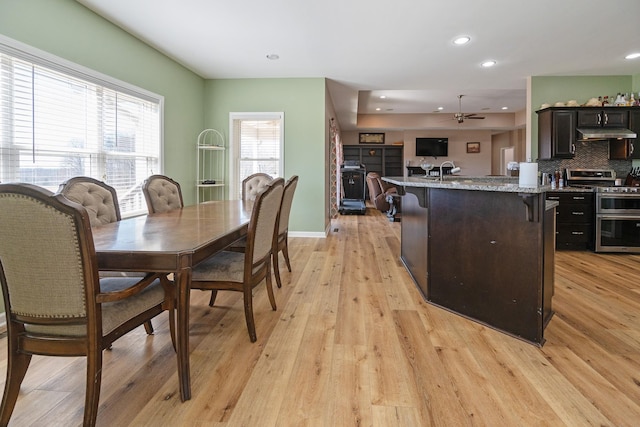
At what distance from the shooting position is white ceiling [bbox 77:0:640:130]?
3053mm

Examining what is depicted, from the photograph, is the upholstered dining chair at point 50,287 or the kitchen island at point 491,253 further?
the kitchen island at point 491,253

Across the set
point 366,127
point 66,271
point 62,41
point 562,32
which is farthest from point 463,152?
point 66,271

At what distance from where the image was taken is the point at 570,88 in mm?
5043

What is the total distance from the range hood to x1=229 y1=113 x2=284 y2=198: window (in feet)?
14.2

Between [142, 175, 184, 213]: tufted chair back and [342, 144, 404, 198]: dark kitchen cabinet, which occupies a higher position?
[342, 144, 404, 198]: dark kitchen cabinet

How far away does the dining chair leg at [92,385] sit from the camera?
123 cm

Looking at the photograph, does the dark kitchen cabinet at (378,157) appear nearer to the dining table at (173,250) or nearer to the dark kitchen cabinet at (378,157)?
the dark kitchen cabinet at (378,157)

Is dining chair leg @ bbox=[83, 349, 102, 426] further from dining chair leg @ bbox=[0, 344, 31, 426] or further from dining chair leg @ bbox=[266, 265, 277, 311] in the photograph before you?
dining chair leg @ bbox=[266, 265, 277, 311]

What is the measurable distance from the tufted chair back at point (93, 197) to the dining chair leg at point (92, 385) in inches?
39.9

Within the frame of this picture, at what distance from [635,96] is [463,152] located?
638 cm

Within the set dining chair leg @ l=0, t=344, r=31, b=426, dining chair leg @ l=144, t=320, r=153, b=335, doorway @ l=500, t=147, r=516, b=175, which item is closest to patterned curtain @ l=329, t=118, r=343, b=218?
dining chair leg @ l=144, t=320, r=153, b=335

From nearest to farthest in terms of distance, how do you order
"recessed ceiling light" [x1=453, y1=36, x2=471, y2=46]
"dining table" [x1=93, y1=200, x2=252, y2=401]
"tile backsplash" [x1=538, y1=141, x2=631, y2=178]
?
"dining table" [x1=93, y1=200, x2=252, y2=401] → "recessed ceiling light" [x1=453, y1=36, x2=471, y2=46] → "tile backsplash" [x1=538, y1=141, x2=631, y2=178]

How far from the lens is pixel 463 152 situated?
443 inches

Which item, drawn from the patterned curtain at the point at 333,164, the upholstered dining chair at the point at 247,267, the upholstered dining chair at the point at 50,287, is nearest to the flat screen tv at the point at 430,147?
the patterned curtain at the point at 333,164
